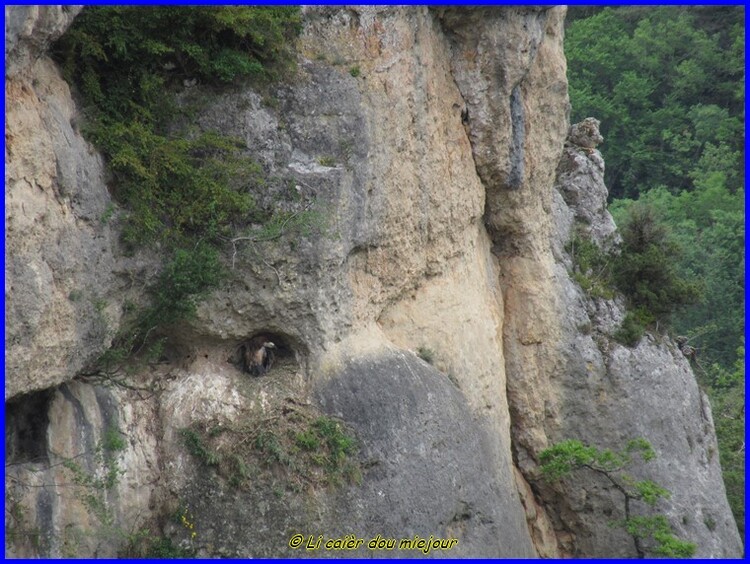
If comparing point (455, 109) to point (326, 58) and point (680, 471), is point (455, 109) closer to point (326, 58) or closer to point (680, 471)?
point (326, 58)

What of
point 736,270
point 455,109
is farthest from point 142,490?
point 736,270

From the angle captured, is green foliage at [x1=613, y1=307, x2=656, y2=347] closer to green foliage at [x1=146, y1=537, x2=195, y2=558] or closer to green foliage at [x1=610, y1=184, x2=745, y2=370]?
green foliage at [x1=146, y1=537, x2=195, y2=558]

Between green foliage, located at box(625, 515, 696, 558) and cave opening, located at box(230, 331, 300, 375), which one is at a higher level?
cave opening, located at box(230, 331, 300, 375)

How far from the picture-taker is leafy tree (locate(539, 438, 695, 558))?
14039 mm

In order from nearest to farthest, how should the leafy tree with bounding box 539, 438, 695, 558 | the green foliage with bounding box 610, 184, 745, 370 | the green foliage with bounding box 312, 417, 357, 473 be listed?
the green foliage with bounding box 312, 417, 357, 473, the leafy tree with bounding box 539, 438, 695, 558, the green foliage with bounding box 610, 184, 745, 370

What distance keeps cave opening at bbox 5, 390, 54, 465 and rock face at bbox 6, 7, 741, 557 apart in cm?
2

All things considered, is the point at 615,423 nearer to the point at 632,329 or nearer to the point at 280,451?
the point at 632,329

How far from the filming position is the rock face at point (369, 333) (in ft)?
33.5

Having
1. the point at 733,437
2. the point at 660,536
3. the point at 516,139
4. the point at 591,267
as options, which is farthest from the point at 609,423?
the point at 733,437

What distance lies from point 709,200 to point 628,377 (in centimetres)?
1904

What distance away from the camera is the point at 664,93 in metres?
37.2

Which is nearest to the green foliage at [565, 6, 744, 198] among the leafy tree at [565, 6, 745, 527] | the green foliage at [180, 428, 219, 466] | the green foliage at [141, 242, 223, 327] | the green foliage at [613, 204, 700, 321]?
the leafy tree at [565, 6, 745, 527]

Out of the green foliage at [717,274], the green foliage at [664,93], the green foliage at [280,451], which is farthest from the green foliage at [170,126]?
the green foliage at [664,93]

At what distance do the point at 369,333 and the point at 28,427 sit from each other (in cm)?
417
